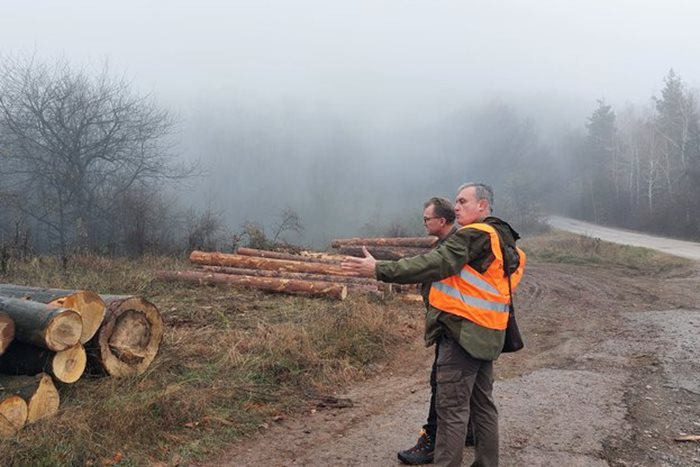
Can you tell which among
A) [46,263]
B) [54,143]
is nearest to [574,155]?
[54,143]

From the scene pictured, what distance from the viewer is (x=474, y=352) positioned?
3088 millimetres

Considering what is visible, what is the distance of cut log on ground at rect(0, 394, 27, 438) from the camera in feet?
12.4

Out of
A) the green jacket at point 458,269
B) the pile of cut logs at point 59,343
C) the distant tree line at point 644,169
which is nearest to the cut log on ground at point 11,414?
the pile of cut logs at point 59,343

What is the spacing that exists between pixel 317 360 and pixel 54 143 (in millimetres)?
19867

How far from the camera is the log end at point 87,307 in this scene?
4777 millimetres

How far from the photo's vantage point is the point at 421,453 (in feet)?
12.5

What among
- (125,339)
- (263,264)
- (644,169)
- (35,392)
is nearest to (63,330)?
(35,392)

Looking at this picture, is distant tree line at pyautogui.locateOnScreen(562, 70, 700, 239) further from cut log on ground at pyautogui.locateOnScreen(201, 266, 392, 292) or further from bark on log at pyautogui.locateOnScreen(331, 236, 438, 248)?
cut log on ground at pyautogui.locateOnScreen(201, 266, 392, 292)

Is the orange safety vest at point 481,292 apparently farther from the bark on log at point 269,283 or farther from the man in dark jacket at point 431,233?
the bark on log at point 269,283

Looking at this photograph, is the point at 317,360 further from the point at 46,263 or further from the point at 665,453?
the point at 46,263

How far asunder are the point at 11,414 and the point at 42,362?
0.59 m

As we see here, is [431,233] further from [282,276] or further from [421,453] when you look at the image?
[282,276]

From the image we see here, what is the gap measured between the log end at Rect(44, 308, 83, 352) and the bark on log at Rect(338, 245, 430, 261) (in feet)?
29.5

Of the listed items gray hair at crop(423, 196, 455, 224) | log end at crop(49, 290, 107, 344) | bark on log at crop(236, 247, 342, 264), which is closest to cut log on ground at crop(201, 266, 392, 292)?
bark on log at crop(236, 247, 342, 264)
